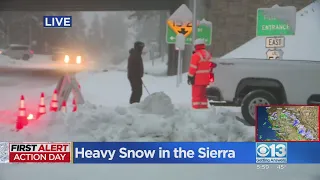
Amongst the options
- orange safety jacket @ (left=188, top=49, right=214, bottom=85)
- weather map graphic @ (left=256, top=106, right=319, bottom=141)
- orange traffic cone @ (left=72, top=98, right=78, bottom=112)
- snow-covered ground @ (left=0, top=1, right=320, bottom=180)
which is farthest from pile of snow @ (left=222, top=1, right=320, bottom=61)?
orange traffic cone @ (left=72, top=98, right=78, bottom=112)

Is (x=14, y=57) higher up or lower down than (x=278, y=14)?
lower down

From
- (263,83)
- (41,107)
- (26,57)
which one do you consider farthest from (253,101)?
(26,57)

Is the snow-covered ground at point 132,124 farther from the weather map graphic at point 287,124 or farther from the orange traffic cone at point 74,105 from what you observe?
the weather map graphic at point 287,124

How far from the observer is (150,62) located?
16.1 feet

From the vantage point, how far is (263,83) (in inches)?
203

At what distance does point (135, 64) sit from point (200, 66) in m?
0.71

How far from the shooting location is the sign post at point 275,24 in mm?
4711

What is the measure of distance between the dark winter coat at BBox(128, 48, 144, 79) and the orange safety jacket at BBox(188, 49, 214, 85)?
0.54 metres

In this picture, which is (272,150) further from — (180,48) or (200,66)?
(180,48)

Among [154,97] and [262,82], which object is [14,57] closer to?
[154,97]

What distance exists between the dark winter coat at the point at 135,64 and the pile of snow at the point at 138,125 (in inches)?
11.1

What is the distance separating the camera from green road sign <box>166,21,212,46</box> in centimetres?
476

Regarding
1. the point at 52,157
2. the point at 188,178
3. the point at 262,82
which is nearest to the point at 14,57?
the point at 52,157

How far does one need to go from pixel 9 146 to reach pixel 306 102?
124 inches
